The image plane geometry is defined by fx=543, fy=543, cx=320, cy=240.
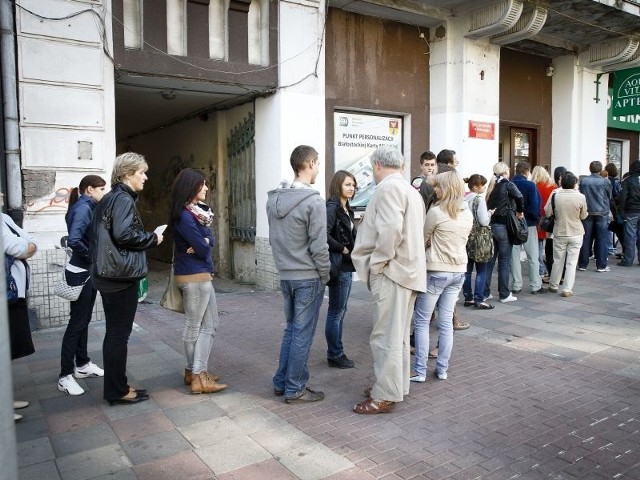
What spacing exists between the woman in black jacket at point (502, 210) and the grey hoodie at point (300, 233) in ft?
13.1

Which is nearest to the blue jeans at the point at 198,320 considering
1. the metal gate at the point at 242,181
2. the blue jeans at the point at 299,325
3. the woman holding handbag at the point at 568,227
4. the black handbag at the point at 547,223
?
the blue jeans at the point at 299,325

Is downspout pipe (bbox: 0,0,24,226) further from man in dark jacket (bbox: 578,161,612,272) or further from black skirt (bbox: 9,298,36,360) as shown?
man in dark jacket (bbox: 578,161,612,272)

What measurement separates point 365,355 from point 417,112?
633 centimetres

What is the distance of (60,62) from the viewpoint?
631cm

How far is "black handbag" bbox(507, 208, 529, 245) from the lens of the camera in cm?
724

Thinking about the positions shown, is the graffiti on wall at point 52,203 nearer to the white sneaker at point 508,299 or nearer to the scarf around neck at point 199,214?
the scarf around neck at point 199,214

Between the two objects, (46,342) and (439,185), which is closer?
(439,185)

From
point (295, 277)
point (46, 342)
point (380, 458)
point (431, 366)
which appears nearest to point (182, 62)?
point (46, 342)

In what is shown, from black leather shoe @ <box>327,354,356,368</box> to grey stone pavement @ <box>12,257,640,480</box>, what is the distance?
0.09 m

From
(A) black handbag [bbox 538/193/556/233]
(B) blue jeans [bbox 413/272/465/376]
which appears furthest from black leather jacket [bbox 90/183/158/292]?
(A) black handbag [bbox 538/193/556/233]

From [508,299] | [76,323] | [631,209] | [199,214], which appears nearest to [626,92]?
[631,209]

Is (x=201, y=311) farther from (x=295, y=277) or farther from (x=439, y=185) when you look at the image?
(x=439, y=185)

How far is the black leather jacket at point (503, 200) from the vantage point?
23.9ft

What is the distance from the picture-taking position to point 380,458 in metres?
3.30
